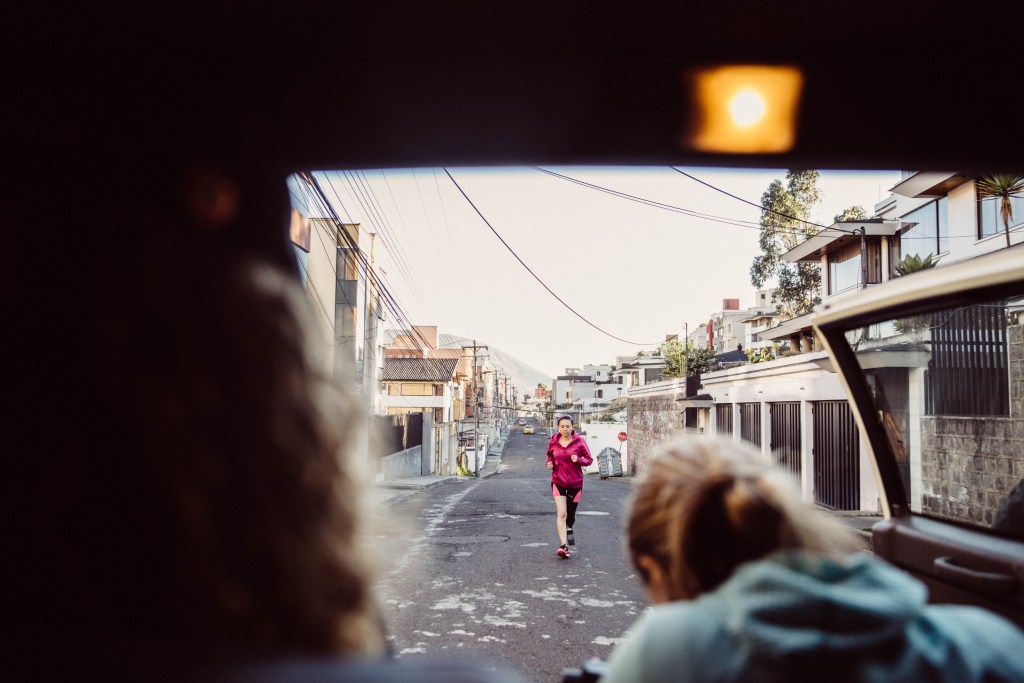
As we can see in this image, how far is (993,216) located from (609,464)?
2304 cm

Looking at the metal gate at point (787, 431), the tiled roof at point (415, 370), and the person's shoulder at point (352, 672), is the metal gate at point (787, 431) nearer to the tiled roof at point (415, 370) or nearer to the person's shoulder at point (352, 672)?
the person's shoulder at point (352, 672)

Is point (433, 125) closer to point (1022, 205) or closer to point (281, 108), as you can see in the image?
→ point (281, 108)

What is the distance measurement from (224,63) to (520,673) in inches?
162

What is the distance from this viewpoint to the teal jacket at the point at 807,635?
3.53ft

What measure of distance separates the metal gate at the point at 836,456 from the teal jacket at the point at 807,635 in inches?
598

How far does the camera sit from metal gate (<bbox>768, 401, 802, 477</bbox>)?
717 inches

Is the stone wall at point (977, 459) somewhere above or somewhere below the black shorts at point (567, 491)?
above

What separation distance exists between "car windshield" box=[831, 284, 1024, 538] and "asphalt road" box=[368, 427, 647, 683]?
2140 mm

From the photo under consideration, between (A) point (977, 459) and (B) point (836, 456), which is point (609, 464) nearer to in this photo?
(B) point (836, 456)

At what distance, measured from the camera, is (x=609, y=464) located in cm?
3722

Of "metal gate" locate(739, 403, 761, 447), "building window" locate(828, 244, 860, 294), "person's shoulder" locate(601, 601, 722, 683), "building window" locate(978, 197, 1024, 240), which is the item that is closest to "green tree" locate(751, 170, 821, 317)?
"building window" locate(828, 244, 860, 294)

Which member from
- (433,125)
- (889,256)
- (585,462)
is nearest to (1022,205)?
(889,256)

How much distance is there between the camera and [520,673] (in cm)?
463

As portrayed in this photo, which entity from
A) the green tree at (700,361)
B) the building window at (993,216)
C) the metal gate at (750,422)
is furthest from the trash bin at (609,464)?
the building window at (993,216)
